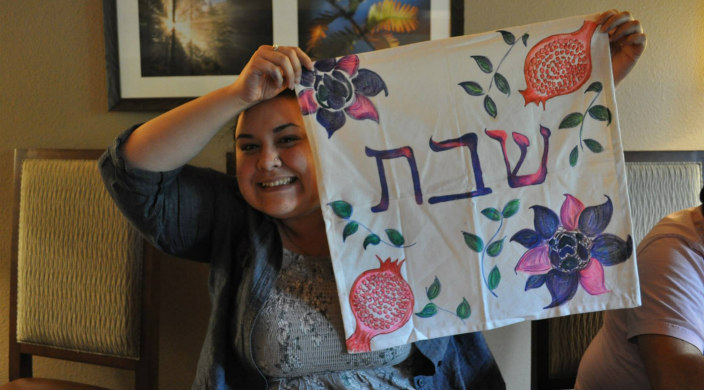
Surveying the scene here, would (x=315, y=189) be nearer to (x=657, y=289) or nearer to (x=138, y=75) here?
(x=657, y=289)

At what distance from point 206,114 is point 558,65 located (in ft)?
2.06

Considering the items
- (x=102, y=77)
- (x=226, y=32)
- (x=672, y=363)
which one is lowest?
(x=672, y=363)

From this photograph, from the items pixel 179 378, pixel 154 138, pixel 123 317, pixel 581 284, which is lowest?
pixel 179 378

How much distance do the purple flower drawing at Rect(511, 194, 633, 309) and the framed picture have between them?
2.37ft

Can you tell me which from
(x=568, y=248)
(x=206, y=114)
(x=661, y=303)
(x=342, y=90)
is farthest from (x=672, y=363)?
(x=206, y=114)

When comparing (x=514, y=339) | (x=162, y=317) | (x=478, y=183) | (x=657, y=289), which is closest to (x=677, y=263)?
(x=657, y=289)

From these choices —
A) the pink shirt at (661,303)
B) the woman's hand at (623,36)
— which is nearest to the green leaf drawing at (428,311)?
the pink shirt at (661,303)

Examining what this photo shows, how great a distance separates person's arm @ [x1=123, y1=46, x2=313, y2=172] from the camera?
955 millimetres

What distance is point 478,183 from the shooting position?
3.27ft

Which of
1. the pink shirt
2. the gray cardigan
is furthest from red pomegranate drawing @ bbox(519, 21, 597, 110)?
the gray cardigan

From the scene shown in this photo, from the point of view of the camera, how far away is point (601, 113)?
3.29ft

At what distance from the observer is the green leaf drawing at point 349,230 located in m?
0.99

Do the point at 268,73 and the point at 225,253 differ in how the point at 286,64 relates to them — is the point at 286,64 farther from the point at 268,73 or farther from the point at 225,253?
the point at 225,253

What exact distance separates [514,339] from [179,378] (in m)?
1.01
